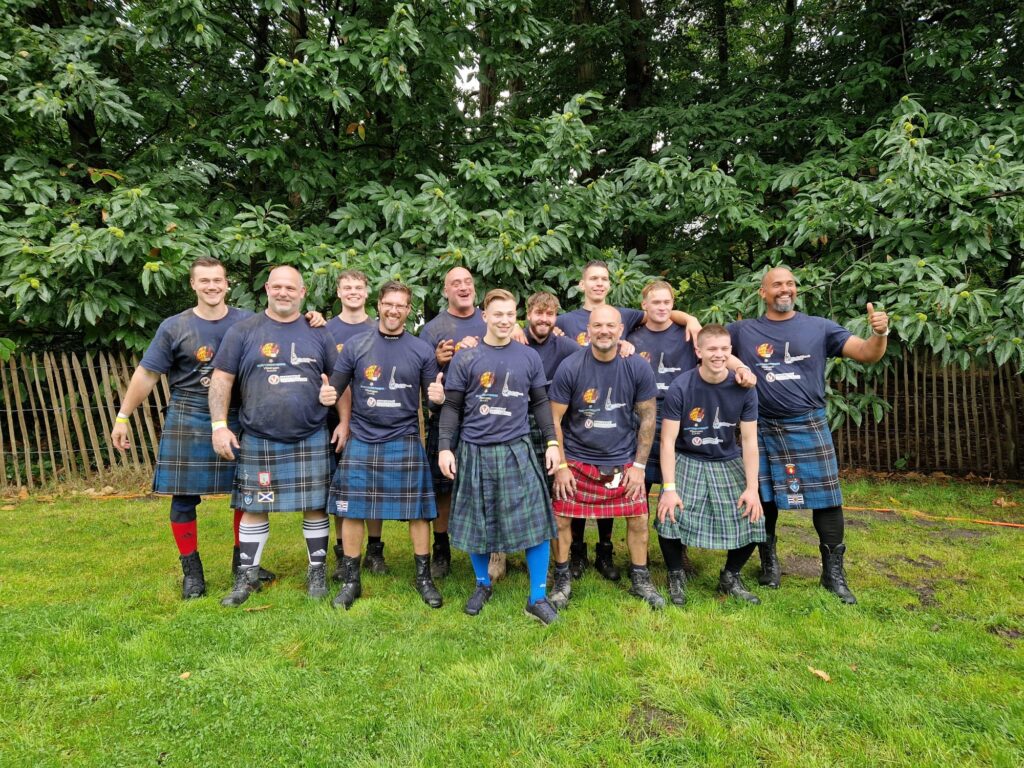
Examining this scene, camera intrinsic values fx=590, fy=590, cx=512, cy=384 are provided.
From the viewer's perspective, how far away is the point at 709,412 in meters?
3.50

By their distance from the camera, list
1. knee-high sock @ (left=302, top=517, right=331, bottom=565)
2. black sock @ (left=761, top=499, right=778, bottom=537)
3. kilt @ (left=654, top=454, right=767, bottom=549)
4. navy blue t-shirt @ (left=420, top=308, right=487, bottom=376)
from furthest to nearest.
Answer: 1. navy blue t-shirt @ (left=420, top=308, right=487, bottom=376)
2. black sock @ (left=761, top=499, right=778, bottom=537)
3. knee-high sock @ (left=302, top=517, right=331, bottom=565)
4. kilt @ (left=654, top=454, right=767, bottom=549)

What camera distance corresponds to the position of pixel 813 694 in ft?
8.14

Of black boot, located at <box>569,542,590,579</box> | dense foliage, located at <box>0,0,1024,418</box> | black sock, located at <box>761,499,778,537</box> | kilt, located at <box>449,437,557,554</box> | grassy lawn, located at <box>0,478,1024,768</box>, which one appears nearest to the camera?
grassy lawn, located at <box>0,478,1024,768</box>

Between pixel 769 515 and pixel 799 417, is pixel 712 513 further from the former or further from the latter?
pixel 799 417

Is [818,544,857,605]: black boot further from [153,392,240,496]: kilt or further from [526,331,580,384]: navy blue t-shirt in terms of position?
[153,392,240,496]: kilt

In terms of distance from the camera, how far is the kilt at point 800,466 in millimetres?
3554

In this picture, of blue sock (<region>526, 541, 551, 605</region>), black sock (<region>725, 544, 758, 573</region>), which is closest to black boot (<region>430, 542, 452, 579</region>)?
blue sock (<region>526, 541, 551, 605</region>)

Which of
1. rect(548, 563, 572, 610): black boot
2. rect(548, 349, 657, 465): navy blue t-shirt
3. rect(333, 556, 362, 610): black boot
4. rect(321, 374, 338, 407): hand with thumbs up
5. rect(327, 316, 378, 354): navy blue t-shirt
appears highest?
rect(327, 316, 378, 354): navy blue t-shirt

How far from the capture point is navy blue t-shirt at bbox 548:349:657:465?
345 cm

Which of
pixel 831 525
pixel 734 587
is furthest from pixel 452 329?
pixel 831 525

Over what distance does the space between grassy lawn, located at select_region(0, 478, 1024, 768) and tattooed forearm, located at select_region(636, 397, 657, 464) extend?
89cm

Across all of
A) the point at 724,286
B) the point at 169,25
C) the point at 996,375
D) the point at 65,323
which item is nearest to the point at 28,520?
the point at 65,323

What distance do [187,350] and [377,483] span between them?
1.40m

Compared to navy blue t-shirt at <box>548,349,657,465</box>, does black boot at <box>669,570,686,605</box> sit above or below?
below
